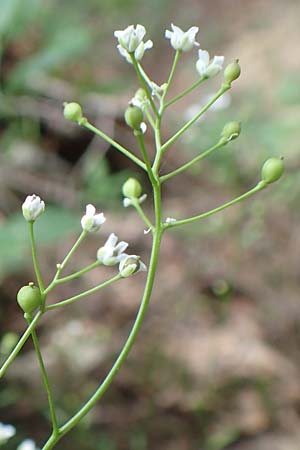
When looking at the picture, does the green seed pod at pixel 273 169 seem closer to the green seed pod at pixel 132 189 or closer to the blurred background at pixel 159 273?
the green seed pod at pixel 132 189

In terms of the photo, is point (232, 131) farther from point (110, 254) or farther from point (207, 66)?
point (110, 254)

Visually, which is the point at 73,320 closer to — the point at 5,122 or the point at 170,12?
the point at 5,122

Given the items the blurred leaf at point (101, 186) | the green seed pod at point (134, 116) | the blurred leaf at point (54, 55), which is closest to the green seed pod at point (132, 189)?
the green seed pod at point (134, 116)

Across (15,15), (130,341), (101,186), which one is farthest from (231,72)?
(15,15)

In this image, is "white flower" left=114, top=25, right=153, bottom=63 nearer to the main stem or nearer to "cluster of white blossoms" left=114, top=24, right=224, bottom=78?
"cluster of white blossoms" left=114, top=24, right=224, bottom=78

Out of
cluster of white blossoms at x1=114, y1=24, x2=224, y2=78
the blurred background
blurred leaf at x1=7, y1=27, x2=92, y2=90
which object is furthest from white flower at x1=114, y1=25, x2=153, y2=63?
blurred leaf at x1=7, y1=27, x2=92, y2=90

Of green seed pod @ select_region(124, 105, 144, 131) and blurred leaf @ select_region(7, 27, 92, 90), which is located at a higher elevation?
blurred leaf @ select_region(7, 27, 92, 90)

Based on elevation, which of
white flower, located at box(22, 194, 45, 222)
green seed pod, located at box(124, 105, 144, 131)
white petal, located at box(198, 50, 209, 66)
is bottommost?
white flower, located at box(22, 194, 45, 222)
